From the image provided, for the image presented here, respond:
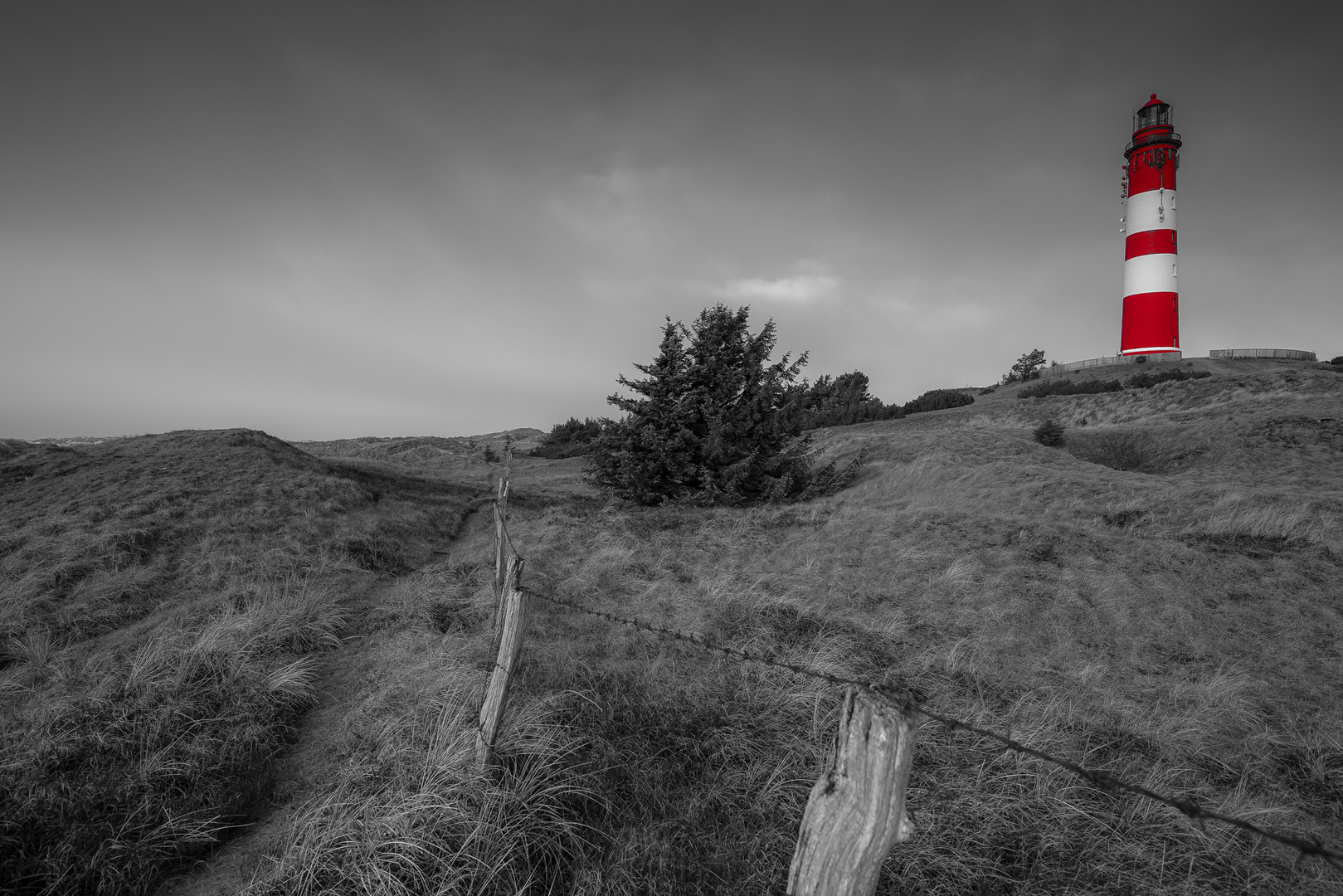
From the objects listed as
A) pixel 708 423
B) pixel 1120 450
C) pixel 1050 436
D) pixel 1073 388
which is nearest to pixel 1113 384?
pixel 1073 388

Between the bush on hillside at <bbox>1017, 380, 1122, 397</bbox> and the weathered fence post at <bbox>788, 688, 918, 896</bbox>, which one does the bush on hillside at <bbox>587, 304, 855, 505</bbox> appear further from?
the bush on hillside at <bbox>1017, 380, 1122, 397</bbox>

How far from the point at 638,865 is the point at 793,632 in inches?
143

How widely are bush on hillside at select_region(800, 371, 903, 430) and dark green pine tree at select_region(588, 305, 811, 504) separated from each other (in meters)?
1.34

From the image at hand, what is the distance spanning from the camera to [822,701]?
184 inches

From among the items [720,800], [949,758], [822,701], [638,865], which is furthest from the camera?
[822,701]

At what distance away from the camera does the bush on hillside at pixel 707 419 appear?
45.8 feet

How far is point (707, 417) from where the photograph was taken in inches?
541

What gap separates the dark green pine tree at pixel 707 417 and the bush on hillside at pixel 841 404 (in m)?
1.34

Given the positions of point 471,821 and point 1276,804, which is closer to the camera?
point 471,821

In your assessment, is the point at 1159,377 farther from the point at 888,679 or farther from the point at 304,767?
the point at 304,767

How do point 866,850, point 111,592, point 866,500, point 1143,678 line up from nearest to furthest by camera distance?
point 866,850, point 1143,678, point 111,592, point 866,500

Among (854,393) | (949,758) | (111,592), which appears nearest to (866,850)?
(949,758)

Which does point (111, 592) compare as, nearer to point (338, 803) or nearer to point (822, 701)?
point (338, 803)

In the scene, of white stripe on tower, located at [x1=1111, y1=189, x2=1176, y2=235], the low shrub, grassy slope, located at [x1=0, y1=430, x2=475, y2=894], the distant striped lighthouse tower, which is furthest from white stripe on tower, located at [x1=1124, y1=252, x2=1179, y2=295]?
grassy slope, located at [x1=0, y1=430, x2=475, y2=894]
